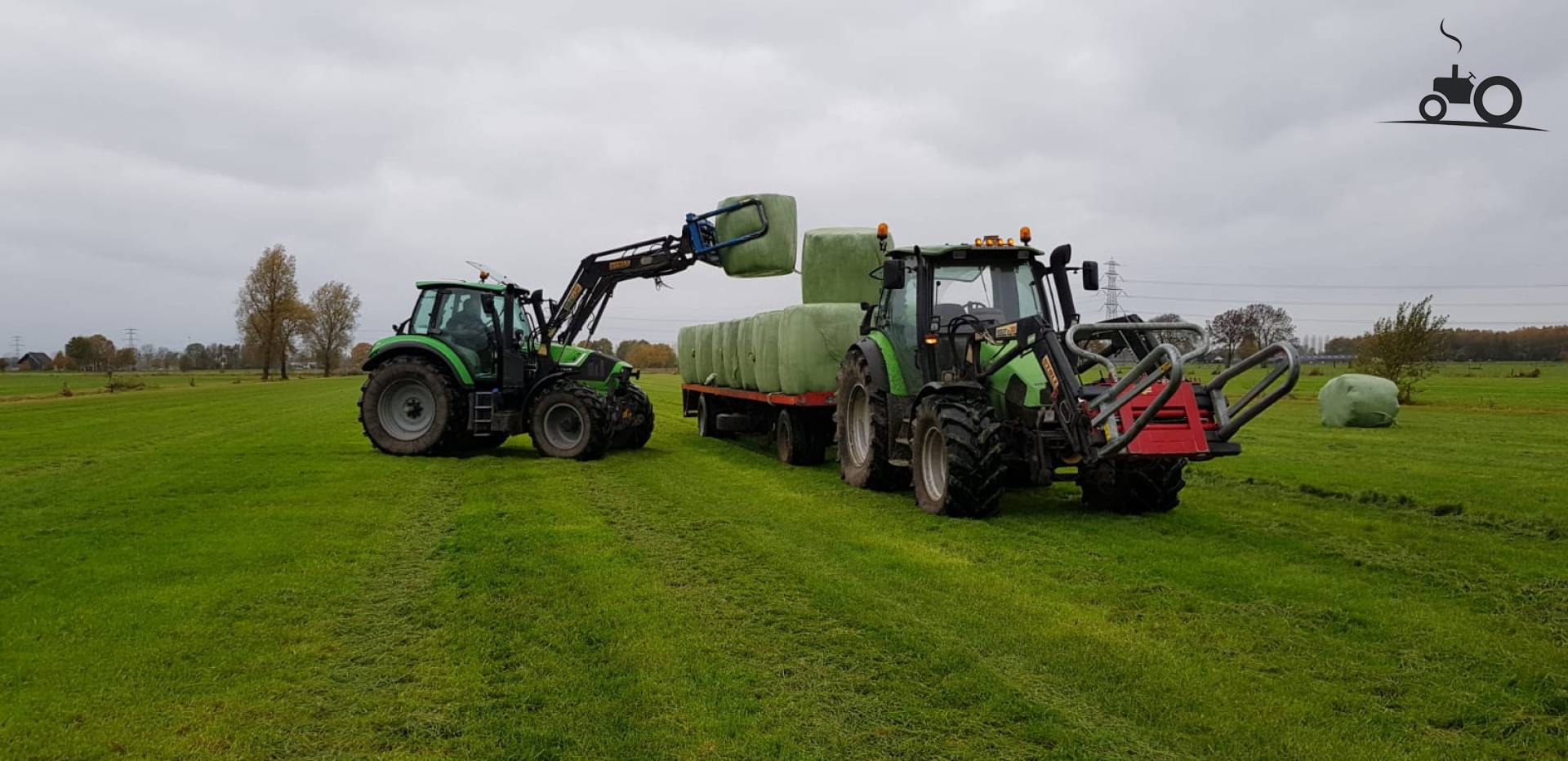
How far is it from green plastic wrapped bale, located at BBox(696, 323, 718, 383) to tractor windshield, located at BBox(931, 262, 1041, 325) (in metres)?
7.06

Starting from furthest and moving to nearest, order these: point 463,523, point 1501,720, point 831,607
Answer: point 463,523 → point 831,607 → point 1501,720

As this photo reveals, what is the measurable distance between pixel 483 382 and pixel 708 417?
15.2 ft

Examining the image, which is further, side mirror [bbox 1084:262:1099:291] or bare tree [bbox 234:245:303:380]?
bare tree [bbox 234:245:303:380]

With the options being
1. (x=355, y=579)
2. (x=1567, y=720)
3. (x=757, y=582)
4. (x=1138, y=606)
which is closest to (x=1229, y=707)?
(x=1567, y=720)

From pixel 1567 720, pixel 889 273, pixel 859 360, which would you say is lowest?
pixel 1567 720

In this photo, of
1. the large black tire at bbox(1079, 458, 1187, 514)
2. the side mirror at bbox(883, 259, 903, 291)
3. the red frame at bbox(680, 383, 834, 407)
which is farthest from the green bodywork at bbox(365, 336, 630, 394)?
the large black tire at bbox(1079, 458, 1187, 514)

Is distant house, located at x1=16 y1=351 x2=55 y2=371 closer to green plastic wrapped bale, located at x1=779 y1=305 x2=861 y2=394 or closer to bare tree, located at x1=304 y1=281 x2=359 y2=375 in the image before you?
bare tree, located at x1=304 y1=281 x2=359 y2=375

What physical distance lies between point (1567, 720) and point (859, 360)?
731 centimetres

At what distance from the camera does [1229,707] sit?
4.27 m

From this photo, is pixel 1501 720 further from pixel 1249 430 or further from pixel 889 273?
pixel 1249 430

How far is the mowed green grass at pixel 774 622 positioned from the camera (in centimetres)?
409

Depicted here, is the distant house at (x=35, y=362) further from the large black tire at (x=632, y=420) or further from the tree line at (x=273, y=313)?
the large black tire at (x=632, y=420)

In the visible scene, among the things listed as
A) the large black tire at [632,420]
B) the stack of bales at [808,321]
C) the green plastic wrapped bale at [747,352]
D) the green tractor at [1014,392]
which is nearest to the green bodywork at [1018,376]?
the green tractor at [1014,392]

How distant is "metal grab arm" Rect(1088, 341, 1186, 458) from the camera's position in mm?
7055
